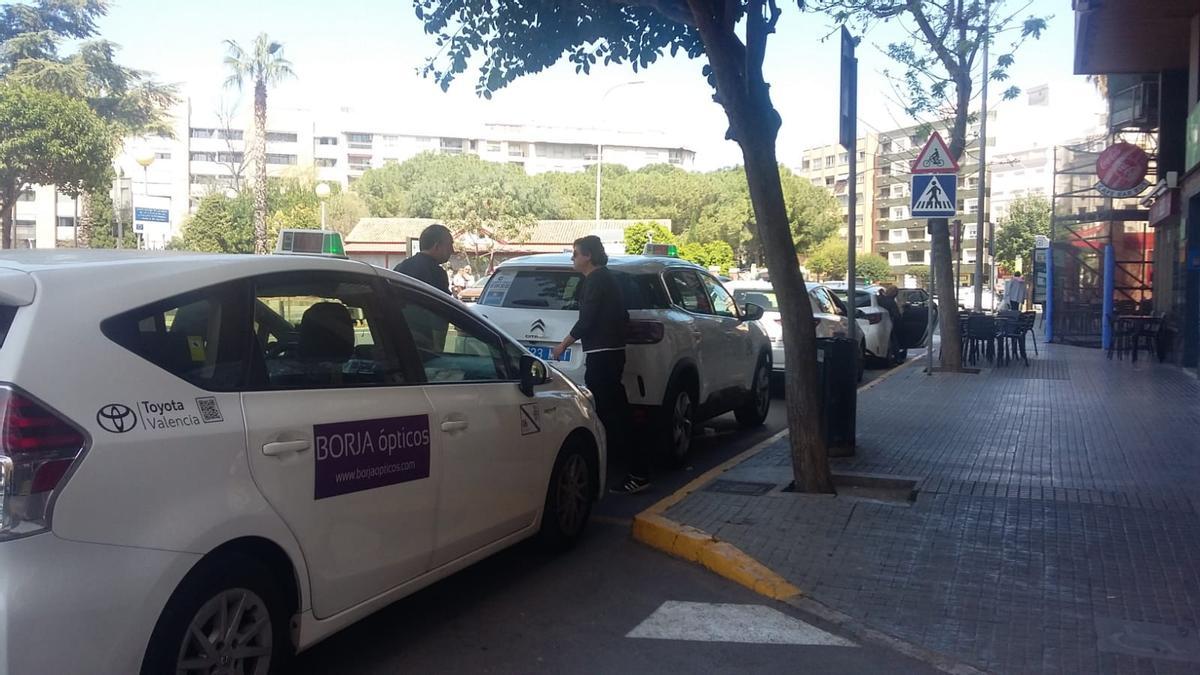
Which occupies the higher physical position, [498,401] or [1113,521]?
[498,401]

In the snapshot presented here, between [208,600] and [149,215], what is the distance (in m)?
21.1

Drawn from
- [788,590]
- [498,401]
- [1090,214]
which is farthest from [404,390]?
[1090,214]

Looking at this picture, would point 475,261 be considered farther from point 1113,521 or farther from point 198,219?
point 1113,521

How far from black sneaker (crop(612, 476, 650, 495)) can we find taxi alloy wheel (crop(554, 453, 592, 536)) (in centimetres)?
142

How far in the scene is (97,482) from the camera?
2963 millimetres

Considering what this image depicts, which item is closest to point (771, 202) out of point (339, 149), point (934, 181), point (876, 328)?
point (934, 181)

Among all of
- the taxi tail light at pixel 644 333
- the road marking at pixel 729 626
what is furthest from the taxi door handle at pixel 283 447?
the taxi tail light at pixel 644 333

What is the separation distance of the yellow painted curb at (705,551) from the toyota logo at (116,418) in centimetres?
335

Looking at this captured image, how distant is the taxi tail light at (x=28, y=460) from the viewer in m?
2.80

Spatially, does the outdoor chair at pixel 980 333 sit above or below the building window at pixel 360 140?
below

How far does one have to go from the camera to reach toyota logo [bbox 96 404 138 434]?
3025 mm

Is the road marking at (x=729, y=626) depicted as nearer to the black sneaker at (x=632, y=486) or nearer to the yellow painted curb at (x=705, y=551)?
the yellow painted curb at (x=705, y=551)

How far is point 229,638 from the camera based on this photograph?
343cm

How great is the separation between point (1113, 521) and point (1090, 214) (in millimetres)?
20216
